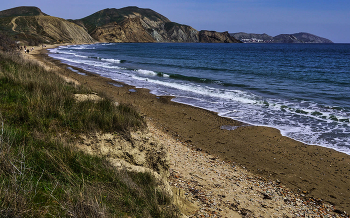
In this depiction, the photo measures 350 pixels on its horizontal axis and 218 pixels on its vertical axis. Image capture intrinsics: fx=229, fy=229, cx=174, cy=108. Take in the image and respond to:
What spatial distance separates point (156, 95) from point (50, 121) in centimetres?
1135

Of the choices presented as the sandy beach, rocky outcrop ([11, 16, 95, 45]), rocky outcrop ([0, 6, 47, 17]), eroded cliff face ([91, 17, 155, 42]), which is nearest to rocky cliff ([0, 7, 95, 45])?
rocky outcrop ([11, 16, 95, 45])

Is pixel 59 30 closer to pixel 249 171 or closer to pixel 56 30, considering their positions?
pixel 56 30

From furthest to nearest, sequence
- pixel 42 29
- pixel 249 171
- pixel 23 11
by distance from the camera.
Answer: pixel 23 11 → pixel 42 29 → pixel 249 171

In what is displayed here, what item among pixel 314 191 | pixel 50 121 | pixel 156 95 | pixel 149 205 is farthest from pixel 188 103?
pixel 149 205

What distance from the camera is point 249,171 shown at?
23.0 feet

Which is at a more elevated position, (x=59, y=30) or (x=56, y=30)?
(x=59, y=30)

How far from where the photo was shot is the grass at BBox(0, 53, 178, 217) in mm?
2541

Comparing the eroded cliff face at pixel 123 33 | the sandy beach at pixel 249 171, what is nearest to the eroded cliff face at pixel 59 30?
the eroded cliff face at pixel 123 33

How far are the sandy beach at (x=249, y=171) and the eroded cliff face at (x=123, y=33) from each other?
160 m

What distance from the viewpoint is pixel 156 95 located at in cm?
1605

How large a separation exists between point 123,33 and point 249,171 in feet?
590

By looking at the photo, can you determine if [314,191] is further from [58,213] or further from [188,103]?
[188,103]

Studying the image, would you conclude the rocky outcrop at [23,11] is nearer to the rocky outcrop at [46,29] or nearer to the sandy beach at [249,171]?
the rocky outcrop at [46,29]

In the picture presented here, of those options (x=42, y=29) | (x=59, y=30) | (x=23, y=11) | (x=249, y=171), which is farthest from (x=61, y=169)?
(x=23, y=11)
